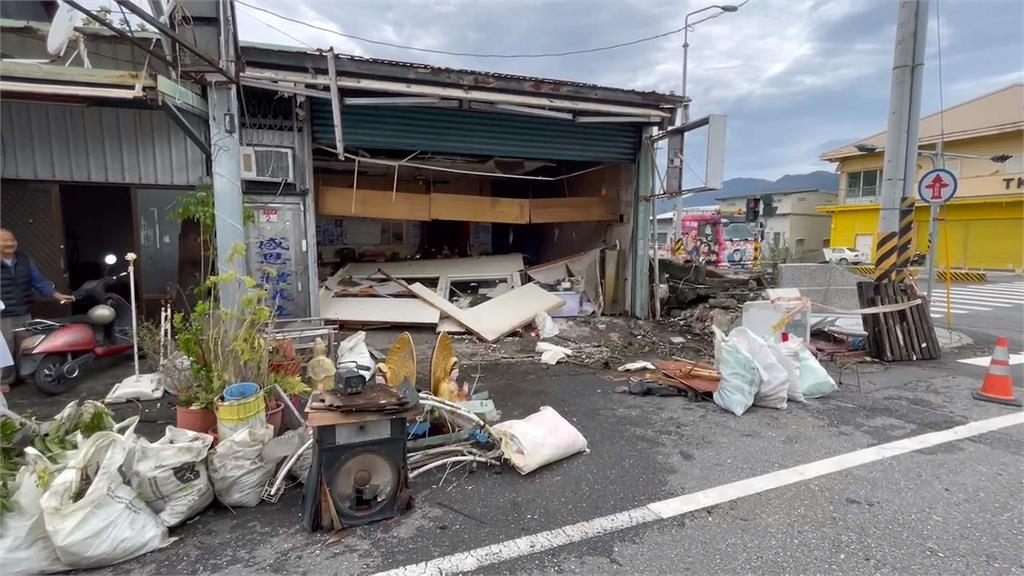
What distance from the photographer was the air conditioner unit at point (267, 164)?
6.41 m

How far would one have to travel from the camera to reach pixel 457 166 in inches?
390

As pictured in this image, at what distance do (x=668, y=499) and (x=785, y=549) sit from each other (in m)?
0.70

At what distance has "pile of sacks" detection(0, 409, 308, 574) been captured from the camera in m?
2.28

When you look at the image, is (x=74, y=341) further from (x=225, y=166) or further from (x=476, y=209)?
(x=476, y=209)

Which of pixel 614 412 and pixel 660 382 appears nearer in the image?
pixel 614 412

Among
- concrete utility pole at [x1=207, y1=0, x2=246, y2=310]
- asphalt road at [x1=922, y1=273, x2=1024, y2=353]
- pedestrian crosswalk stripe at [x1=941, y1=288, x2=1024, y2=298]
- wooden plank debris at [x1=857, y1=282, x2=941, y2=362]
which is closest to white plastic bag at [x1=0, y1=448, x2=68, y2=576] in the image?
concrete utility pole at [x1=207, y1=0, x2=246, y2=310]

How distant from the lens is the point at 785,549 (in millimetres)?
2605

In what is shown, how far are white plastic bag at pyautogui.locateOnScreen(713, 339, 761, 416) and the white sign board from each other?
4.92 meters

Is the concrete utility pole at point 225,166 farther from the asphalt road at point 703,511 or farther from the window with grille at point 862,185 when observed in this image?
the window with grille at point 862,185

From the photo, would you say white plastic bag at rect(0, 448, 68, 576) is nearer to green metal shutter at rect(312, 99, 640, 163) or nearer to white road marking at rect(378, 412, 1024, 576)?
white road marking at rect(378, 412, 1024, 576)

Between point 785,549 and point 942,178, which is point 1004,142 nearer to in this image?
point 942,178

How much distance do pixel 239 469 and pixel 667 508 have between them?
105 inches

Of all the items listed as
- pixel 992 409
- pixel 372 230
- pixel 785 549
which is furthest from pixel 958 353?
pixel 372 230

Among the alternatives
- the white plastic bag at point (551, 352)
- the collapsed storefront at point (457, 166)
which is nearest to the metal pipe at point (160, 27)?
the collapsed storefront at point (457, 166)
